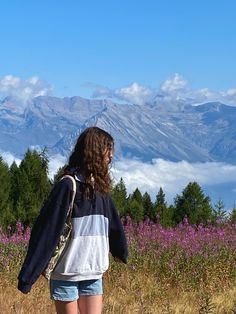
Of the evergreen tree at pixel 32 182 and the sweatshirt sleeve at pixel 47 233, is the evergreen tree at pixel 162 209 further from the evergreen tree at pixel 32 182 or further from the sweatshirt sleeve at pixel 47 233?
the sweatshirt sleeve at pixel 47 233

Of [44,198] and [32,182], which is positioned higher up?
[32,182]

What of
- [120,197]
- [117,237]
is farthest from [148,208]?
[117,237]

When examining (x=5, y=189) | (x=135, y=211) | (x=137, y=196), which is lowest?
(x=135, y=211)

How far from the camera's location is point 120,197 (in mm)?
14914

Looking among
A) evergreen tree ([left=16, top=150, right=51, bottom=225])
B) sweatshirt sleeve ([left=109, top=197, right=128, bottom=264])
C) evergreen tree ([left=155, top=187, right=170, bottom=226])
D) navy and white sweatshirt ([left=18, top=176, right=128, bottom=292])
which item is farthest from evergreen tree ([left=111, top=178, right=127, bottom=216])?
navy and white sweatshirt ([left=18, top=176, right=128, bottom=292])

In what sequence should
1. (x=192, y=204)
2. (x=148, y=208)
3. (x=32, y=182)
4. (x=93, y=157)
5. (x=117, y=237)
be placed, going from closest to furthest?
(x=93, y=157)
(x=117, y=237)
(x=32, y=182)
(x=192, y=204)
(x=148, y=208)

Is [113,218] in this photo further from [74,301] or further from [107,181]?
[74,301]

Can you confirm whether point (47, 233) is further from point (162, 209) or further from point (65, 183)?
point (162, 209)

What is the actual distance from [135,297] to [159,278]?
2.61 feet

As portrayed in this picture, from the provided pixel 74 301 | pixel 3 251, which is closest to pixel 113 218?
pixel 74 301

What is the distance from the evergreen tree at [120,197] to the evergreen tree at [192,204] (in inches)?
45.1

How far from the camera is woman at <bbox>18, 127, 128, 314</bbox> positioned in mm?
4359

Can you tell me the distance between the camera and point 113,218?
4.72 metres

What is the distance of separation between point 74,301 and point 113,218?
61 centimetres
